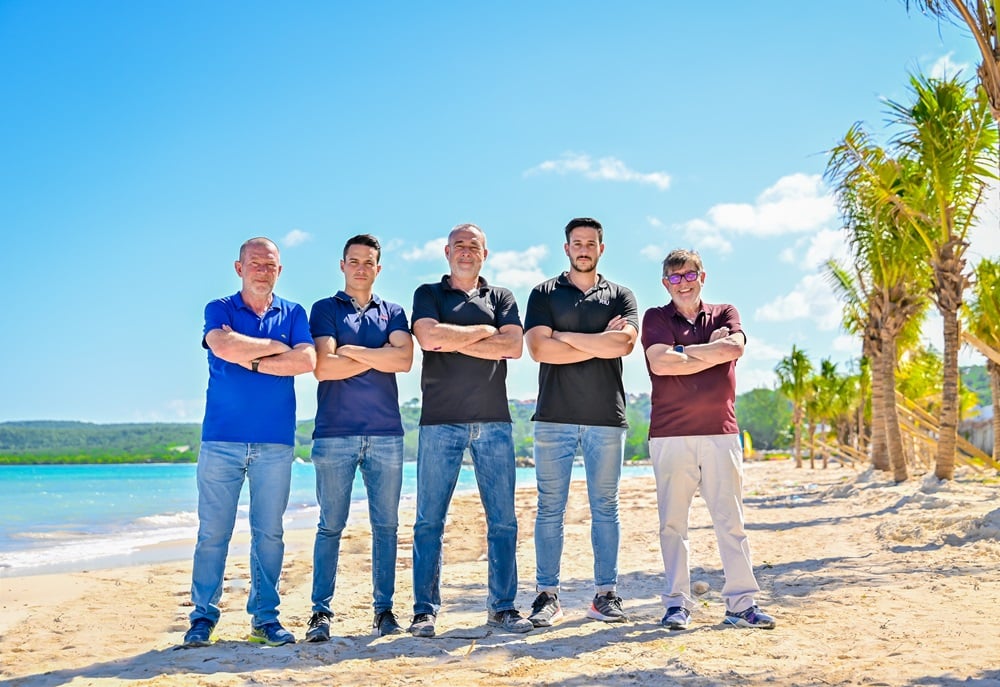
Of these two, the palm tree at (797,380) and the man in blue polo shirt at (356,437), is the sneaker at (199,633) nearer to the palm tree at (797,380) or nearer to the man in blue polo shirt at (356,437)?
the man in blue polo shirt at (356,437)

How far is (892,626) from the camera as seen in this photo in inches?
181

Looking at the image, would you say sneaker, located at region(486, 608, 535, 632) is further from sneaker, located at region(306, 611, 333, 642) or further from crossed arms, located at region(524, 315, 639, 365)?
crossed arms, located at region(524, 315, 639, 365)

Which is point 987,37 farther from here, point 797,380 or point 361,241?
point 797,380

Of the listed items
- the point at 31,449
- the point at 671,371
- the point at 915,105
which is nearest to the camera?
the point at 671,371

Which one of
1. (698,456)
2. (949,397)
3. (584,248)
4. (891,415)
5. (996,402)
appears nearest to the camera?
(698,456)

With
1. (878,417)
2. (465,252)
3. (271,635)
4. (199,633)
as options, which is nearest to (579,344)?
(465,252)

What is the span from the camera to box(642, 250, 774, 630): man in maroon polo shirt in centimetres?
472

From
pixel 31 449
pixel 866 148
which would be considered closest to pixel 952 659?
pixel 866 148

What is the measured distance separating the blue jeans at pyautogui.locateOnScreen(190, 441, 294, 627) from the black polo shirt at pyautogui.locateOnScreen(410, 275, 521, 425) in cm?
99

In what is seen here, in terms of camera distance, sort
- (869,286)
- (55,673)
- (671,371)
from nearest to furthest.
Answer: (55,673), (671,371), (869,286)

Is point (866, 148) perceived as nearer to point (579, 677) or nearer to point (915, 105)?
point (915, 105)

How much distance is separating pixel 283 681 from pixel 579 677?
4.98ft

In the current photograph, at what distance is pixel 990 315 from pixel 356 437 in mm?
21480

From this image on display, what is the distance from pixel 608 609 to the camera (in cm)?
500
